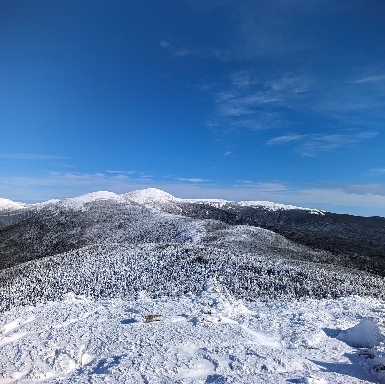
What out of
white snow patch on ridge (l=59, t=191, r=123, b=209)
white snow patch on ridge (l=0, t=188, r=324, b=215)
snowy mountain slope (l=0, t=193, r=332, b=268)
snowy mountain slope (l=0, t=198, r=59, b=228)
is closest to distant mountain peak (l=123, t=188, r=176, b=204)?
white snow patch on ridge (l=0, t=188, r=324, b=215)

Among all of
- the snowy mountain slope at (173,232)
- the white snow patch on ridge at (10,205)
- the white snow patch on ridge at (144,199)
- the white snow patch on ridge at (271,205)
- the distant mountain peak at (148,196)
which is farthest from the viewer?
the white snow patch on ridge at (10,205)

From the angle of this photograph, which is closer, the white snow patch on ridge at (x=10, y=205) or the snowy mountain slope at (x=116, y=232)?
the snowy mountain slope at (x=116, y=232)

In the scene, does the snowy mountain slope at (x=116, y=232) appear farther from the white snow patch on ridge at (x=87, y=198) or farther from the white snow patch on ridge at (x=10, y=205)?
the white snow patch on ridge at (x=10, y=205)

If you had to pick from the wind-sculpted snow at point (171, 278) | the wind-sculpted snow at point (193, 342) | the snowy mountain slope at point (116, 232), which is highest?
the snowy mountain slope at point (116, 232)

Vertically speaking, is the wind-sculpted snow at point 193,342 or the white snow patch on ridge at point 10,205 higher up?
the white snow patch on ridge at point 10,205

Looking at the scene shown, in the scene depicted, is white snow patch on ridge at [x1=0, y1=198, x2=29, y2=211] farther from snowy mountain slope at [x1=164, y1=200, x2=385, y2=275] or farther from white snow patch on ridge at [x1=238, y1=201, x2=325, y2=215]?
white snow patch on ridge at [x1=238, y1=201, x2=325, y2=215]

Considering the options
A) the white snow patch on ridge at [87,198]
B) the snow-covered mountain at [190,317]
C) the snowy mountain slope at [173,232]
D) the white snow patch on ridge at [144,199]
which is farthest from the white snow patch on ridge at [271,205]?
the snow-covered mountain at [190,317]

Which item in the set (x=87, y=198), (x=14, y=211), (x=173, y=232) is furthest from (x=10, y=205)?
(x=173, y=232)
